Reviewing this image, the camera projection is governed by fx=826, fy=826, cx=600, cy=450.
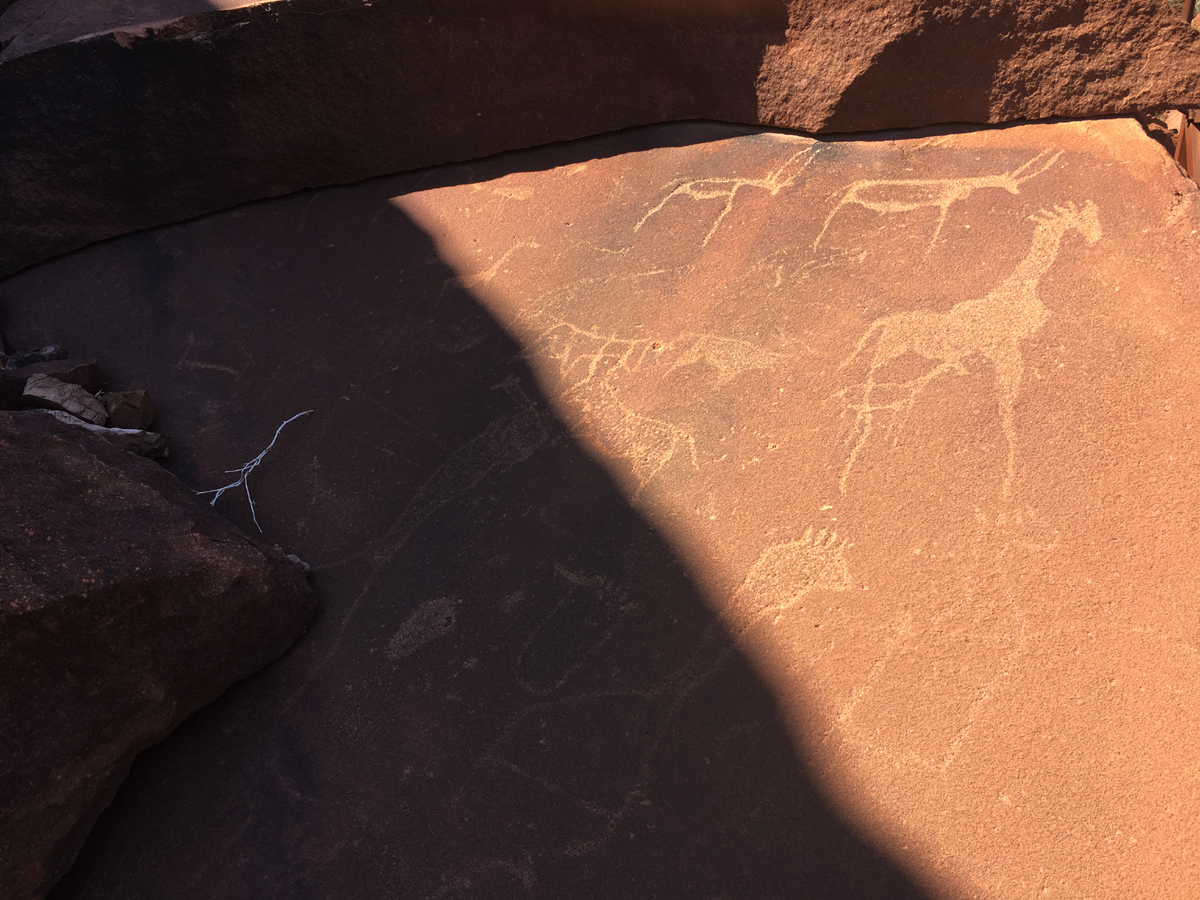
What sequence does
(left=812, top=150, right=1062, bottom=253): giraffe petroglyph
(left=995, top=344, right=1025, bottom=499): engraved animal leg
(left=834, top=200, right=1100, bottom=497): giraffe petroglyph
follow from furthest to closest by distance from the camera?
(left=812, top=150, right=1062, bottom=253): giraffe petroglyph → (left=834, top=200, right=1100, bottom=497): giraffe petroglyph → (left=995, top=344, right=1025, bottom=499): engraved animal leg

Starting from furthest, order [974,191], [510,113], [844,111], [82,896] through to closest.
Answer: [510,113]
[844,111]
[974,191]
[82,896]

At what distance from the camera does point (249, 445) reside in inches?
93.4

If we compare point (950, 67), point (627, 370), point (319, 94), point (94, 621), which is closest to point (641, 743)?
point (627, 370)

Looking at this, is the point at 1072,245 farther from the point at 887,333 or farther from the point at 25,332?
the point at 25,332

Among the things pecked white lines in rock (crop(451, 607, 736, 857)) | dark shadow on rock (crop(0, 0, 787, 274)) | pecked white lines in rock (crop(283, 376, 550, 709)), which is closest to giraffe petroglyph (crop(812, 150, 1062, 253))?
dark shadow on rock (crop(0, 0, 787, 274))

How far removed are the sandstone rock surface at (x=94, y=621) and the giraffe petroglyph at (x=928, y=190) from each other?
174 cm

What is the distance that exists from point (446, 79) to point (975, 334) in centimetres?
195

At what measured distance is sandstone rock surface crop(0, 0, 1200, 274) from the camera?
2281 millimetres

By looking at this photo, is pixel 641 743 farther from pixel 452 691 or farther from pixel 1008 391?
pixel 1008 391

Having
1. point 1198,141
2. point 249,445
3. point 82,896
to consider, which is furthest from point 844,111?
point 82,896

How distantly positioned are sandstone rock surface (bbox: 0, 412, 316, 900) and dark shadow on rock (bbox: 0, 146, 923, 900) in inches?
5.1

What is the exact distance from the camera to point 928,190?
2.31m

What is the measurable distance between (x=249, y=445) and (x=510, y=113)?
145 cm

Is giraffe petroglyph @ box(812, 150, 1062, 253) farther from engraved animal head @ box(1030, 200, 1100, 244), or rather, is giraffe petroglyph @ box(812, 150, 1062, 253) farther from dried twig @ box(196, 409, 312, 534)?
dried twig @ box(196, 409, 312, 534)
